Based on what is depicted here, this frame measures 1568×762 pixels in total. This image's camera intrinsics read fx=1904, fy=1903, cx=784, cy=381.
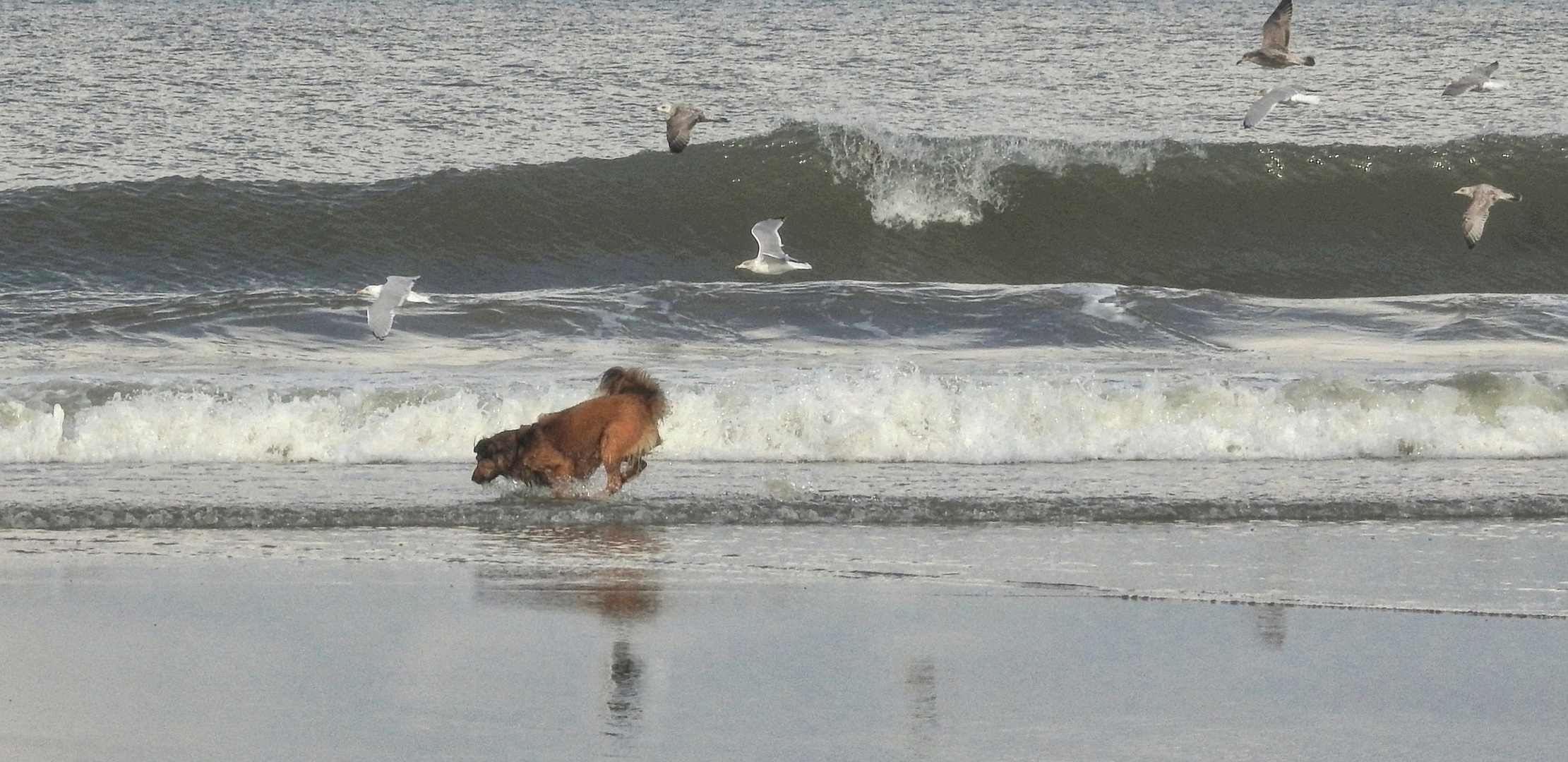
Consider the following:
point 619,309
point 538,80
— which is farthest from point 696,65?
point 619,309

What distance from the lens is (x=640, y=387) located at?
9078 mm

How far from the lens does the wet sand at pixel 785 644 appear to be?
5188 millimetres

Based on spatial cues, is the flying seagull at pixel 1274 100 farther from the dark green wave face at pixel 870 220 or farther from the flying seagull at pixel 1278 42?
the dark green wave face at pixel 870 220

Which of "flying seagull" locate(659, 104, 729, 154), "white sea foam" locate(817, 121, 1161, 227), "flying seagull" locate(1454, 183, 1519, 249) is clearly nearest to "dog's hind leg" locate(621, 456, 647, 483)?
"flying seagull" locate(659, 104, 729, 154)

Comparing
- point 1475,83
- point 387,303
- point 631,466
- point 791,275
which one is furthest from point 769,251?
point 791,275

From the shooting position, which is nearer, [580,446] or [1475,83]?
[580,446]

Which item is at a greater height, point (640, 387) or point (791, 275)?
point (791, 275)

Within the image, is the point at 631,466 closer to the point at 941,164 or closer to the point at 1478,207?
the point at 1478,207

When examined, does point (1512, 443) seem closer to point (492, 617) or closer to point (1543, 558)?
point (1543, 558)

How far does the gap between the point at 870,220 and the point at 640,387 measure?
13995 millimetres

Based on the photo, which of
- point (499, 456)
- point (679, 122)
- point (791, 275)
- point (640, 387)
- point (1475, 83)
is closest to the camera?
point (499, 456)

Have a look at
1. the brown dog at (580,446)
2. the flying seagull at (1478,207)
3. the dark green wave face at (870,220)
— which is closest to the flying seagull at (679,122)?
the brown dog at (580,446)

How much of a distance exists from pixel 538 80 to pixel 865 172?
1181 centimetres

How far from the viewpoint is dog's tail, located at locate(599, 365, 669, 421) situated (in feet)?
29.8
